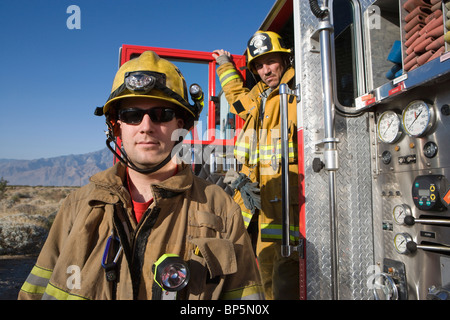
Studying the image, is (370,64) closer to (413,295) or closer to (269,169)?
(269,169)

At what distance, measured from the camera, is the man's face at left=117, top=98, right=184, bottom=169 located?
1.60 m

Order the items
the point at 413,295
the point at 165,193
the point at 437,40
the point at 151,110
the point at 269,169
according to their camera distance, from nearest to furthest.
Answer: the point at 165,193 → the point at 151,110 → the point at 437,40 → the point at 413,295 → the point at 269,169

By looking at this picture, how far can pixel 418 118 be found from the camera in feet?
6.78

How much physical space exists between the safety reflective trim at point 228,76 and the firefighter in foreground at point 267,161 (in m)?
0.04

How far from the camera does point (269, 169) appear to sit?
2857 mm

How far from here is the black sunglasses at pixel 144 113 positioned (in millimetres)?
1634

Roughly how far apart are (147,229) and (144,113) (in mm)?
640

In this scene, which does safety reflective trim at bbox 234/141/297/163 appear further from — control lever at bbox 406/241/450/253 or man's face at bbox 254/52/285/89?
control lever at bbox 406/241/450/253

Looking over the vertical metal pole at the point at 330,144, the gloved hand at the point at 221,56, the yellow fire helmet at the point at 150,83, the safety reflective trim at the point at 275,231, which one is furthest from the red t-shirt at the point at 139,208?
the gloved hand at the point at 221,56

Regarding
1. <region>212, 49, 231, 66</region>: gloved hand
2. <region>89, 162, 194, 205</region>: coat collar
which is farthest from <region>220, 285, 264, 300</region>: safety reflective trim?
<region>212, 49, 231, 66</region>: gloved hand

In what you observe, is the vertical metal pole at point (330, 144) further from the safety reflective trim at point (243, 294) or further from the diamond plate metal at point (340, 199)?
the safety reflective trim at point (243, 294)

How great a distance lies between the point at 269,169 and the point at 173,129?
1.38m

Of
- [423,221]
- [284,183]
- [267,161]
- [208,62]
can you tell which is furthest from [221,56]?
[423,221]

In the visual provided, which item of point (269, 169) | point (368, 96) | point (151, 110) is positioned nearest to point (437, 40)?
point (368, 96)
